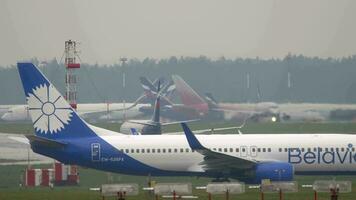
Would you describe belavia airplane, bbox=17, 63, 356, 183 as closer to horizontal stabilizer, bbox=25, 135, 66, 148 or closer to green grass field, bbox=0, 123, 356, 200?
horizontal stabilizer, bbox=25, 135, 66, 148

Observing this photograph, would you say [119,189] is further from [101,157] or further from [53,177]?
[53,177]

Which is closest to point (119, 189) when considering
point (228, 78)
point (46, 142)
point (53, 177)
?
point (46, 142)

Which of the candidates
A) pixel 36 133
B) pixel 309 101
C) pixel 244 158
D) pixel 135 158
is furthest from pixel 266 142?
pixel 309 101

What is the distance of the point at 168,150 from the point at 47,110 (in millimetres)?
5664

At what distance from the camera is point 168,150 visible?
49.4 m

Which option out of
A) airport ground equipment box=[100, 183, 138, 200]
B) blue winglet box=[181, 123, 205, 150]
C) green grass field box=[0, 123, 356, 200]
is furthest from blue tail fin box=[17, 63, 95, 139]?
airport ground equipment box=[100, 183, 138, 200]

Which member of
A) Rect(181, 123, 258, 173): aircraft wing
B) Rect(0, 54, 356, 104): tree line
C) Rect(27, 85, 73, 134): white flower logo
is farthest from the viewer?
Rect(0, 54, 356, 104): tree line

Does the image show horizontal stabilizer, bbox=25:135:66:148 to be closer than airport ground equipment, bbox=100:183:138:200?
No

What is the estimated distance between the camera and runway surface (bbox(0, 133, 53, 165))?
2643 inches

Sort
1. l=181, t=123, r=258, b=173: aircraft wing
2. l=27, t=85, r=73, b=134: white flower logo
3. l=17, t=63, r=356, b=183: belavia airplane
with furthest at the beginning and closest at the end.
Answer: l=27, t=85, r=73, b=134: white flower logo, l=17, t=63, r=356, b=183: belavia airplane, l=181, t=123, r=258, b=173: aircraft wing

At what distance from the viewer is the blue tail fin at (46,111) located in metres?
48.7

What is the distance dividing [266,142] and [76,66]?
40.3 ft

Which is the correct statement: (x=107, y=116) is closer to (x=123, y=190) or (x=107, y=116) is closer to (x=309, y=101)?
(x=309, y=101)

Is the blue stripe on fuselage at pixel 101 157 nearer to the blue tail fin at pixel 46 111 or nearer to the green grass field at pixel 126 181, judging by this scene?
the blue tail fin at pixel 46 111
